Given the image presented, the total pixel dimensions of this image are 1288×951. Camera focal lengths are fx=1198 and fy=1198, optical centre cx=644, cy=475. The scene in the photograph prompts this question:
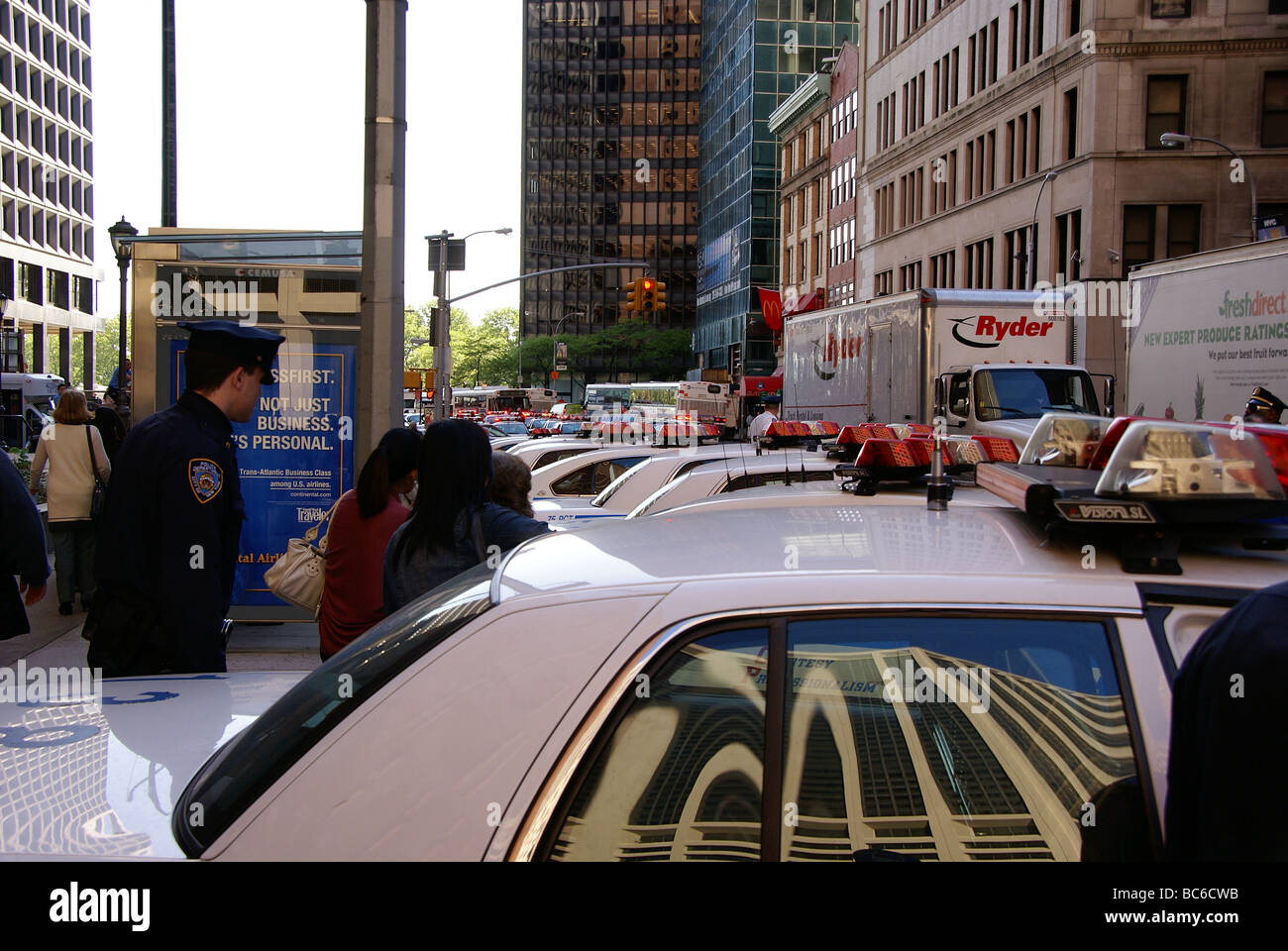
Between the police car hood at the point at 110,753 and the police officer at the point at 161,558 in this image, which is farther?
the police officer at the point at 161,558

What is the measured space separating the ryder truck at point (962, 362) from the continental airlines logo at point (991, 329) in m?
0.02

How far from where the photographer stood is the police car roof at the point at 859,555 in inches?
83.1

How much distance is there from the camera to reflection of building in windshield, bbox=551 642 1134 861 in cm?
200

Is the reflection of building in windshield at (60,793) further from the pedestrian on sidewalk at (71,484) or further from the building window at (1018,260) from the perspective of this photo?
the building window at (1018,260)

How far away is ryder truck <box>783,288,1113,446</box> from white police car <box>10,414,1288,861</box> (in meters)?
14.8

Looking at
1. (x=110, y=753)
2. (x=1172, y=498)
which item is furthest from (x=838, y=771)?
(x=110, y=753)

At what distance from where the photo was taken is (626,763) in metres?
2.00

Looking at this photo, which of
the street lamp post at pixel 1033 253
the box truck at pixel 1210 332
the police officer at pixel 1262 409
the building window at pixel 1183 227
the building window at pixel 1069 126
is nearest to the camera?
the police officer at pixel 1262 409

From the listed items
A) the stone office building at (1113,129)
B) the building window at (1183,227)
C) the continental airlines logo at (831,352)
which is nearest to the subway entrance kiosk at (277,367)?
the continental airlines logo at (831,352)

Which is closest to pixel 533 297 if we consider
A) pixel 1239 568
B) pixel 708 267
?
pixel 708 267

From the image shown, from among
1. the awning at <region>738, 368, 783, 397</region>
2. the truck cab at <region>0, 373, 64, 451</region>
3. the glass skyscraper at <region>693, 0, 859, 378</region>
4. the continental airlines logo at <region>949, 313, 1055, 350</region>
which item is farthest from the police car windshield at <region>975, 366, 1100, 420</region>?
the glass skyscraper at <region>693, 0, 859, 378</region>

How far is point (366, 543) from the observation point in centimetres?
506
